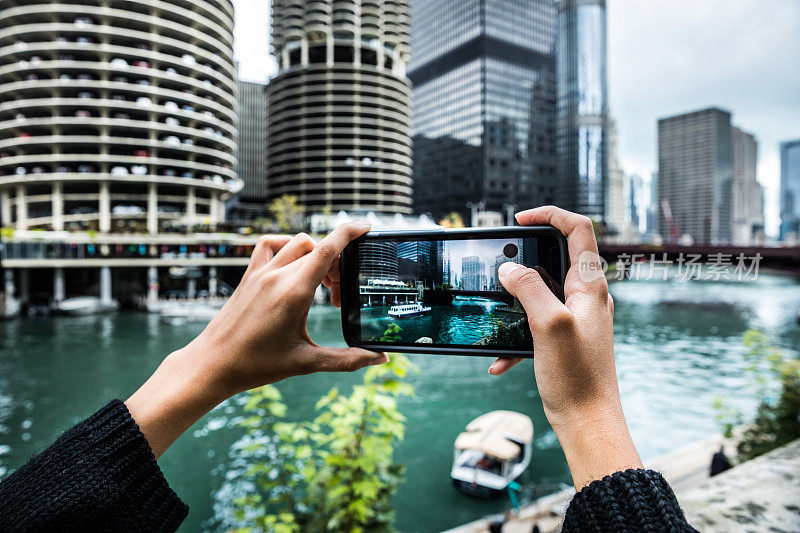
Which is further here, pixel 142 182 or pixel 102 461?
pixel 142 182

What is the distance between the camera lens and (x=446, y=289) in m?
1.11

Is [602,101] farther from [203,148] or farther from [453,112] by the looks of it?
[203,148]

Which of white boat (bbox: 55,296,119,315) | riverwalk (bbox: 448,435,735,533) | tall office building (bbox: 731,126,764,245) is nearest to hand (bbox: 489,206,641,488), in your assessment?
riverwalk (bbox: 448,435,735,533)

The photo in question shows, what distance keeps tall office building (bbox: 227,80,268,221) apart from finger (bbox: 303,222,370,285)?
63.0 meters

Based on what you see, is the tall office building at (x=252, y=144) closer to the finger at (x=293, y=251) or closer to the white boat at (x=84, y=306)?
the white boat at (x=84, y=306)

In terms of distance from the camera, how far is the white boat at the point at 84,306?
26.3 meters

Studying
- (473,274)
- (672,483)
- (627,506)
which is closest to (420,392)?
(672,483)

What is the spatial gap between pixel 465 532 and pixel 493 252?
19.0 ft

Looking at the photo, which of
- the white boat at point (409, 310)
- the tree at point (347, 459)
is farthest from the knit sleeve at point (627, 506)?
the tree at point (347, 459)

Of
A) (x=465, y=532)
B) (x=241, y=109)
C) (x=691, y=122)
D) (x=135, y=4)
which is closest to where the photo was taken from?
(x=465, y=532)

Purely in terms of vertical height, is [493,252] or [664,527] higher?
[493,252]

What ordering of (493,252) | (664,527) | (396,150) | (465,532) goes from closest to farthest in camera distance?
(664,527) → (493,252) → (465,532) → (396,150)

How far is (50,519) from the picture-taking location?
2.25 feet

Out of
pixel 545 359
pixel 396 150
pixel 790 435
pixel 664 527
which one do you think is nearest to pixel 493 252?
pixel 545 359
